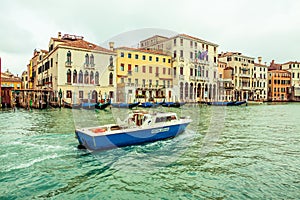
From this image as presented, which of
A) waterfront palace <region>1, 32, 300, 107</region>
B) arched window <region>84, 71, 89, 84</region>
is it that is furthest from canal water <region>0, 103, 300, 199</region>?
arched window <region>84, 71, 89, 84</region>

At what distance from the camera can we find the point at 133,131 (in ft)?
25.0

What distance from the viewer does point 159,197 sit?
4.42 metres

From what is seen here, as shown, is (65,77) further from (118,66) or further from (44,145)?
(44,145)

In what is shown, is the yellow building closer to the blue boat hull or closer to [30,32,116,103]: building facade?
[30,32,116,103]: building facade

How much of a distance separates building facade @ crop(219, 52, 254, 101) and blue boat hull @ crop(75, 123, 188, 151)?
4271 centimetres

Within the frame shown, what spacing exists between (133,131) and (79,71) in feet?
72.8

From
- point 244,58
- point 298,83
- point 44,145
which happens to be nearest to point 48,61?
point 44,145

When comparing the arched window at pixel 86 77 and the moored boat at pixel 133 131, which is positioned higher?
the arched window at pixel 86 77

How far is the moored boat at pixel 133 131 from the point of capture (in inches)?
271

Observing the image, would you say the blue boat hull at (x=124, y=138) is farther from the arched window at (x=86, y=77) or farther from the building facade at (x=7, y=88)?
the building facade at (x=7, y=88)

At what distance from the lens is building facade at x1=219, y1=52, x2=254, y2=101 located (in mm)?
47875

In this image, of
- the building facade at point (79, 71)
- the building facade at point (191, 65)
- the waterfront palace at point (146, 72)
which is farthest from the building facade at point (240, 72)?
the building facade at point (79, 71)

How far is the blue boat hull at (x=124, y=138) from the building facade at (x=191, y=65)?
28.5 m

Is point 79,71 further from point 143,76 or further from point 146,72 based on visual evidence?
point 146,72
